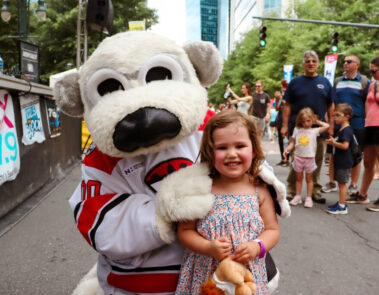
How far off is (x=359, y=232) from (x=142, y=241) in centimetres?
325

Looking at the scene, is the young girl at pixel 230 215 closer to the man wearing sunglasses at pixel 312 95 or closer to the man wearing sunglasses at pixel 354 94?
the man wearing sunglasses at pixel 312 95

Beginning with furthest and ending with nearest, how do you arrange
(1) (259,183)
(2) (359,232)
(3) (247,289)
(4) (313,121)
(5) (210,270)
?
(4) (313,121), (2) (359,232), (1) (259,183), (5) (210,270), (3) (247,289)

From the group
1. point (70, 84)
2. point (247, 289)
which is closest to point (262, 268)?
point (247, 289)

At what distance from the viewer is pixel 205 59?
58.4 inches

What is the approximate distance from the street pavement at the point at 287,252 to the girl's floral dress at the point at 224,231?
147 cm

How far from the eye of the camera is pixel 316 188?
483cm

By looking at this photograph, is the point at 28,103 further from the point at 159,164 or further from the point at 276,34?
the point at 276,34

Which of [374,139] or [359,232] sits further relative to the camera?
[374,139]

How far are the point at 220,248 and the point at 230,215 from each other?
0.15m

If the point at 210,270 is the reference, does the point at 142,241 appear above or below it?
above

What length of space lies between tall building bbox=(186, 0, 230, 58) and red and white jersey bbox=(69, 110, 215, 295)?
349 ft

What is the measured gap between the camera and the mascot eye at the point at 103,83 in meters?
1.25

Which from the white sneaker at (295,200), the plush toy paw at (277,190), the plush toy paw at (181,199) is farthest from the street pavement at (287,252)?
the plush toy paw at (181,199)

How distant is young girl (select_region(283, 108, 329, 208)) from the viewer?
4305 mm
